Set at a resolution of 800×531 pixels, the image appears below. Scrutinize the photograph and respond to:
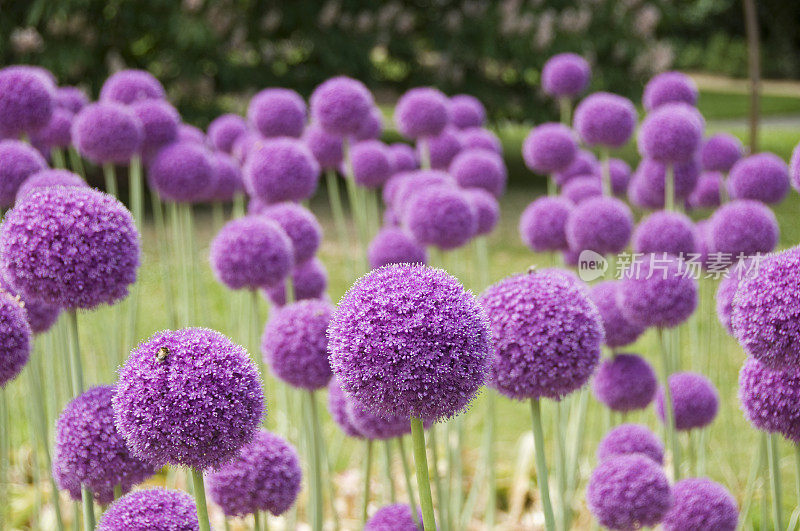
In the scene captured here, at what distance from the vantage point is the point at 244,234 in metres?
2.00

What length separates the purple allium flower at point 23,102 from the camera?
2299 millimetres

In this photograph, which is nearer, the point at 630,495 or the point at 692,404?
the point at 630,495

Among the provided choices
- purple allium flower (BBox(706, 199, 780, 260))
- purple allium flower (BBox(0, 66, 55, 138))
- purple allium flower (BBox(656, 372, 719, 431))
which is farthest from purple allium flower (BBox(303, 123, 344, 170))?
purple allium flower (BBox(656, 372, 719, 431))

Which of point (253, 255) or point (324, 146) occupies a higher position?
point (324, 146)

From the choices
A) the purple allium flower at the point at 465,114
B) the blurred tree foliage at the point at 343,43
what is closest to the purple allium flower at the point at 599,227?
the purple allium flower at the point at 465,114

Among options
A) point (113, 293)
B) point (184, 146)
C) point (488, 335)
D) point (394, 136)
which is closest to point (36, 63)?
point (394, 136)

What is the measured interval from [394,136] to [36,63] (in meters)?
5.57

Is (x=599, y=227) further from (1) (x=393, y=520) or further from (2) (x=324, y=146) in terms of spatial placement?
(2) (x=324, y=146)

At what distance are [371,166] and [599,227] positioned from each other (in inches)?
41.1

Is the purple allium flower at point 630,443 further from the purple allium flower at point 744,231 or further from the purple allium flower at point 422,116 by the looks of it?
the purple allium flower at point 422,116

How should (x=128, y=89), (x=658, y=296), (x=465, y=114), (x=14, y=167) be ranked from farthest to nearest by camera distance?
1. (x=465, y=114)
2. (x=128, y=89)
3. (x=14, y=167)
4. (x=658, y=296)

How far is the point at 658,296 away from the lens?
189 centimetres

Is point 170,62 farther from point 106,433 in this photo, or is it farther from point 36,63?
point 106,433

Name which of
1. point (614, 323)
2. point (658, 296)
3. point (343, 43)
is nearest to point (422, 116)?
point (614, 323)
